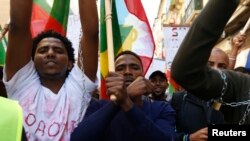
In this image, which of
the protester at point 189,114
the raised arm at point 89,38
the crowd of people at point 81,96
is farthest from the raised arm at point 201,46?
the protester at point 189,114

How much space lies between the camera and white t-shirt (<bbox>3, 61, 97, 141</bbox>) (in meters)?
2.54

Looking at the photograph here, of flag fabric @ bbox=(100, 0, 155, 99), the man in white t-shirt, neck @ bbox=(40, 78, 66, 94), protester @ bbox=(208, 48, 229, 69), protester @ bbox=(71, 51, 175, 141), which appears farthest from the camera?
flag fabric @ bbox=(100, 0, 155, 99)

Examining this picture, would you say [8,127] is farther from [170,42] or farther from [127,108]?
[170,42]

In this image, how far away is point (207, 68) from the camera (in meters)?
1.53

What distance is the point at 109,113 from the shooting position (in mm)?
2424

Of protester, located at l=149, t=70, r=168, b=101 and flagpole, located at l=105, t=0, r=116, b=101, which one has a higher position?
flagpole, located at l=105, t=0, r=116, b=101

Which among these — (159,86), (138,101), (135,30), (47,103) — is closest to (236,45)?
(135,30)

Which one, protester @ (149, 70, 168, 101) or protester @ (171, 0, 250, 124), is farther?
protester @ (149, 70, 168, 101)

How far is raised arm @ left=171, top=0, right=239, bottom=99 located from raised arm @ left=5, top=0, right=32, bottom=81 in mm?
1347

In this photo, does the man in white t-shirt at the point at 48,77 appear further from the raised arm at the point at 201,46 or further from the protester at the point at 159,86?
the protester at the point at 159,86

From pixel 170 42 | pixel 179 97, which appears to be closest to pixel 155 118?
pixel 179 97

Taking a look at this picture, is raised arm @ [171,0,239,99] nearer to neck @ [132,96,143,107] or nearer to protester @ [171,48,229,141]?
neck @ [132,96,143,107]

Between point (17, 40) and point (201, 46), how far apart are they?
1462 mm

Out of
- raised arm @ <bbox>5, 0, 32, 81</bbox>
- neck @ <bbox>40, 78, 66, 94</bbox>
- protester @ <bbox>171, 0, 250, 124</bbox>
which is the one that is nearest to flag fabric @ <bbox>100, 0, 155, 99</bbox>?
neck @ <bbox>40, 78, 66, 94</bbox>
